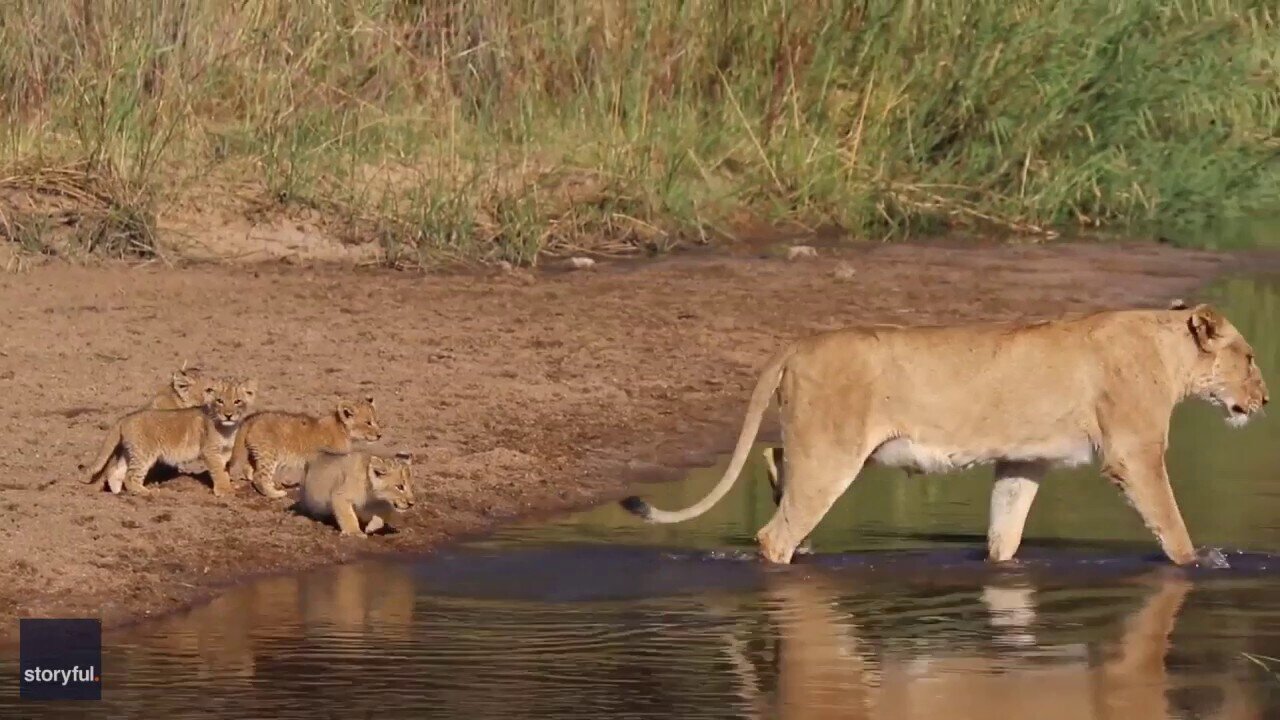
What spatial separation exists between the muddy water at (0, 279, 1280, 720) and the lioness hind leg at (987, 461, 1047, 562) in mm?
142

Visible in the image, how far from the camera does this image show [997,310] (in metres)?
14.2

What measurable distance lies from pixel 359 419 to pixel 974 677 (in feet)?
10.6

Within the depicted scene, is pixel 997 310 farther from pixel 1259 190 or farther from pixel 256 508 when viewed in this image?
pixel 256 508

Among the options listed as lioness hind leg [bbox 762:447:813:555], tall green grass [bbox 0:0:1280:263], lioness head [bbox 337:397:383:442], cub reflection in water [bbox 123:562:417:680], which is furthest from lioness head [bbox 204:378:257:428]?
tall green grass [bbox 0:0:1280:263]

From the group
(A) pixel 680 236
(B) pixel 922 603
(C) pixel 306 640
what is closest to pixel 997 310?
(A) pixel 680 236

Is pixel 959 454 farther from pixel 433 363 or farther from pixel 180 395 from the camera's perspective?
pixel 433 363

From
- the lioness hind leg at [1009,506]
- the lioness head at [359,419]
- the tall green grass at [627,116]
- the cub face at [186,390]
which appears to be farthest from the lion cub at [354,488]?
the tall green grass at [627,116]

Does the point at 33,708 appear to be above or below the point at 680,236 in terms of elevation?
below

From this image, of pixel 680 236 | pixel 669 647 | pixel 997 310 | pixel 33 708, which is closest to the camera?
pixel 33 708

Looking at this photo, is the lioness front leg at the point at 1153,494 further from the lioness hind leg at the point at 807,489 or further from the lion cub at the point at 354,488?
the lion cub at the point at 354,488

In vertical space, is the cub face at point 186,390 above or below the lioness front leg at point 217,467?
above

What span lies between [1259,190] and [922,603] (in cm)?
1093

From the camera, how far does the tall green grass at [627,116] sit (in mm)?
14609

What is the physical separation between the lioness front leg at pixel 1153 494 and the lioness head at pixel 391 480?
2291 millimetres
